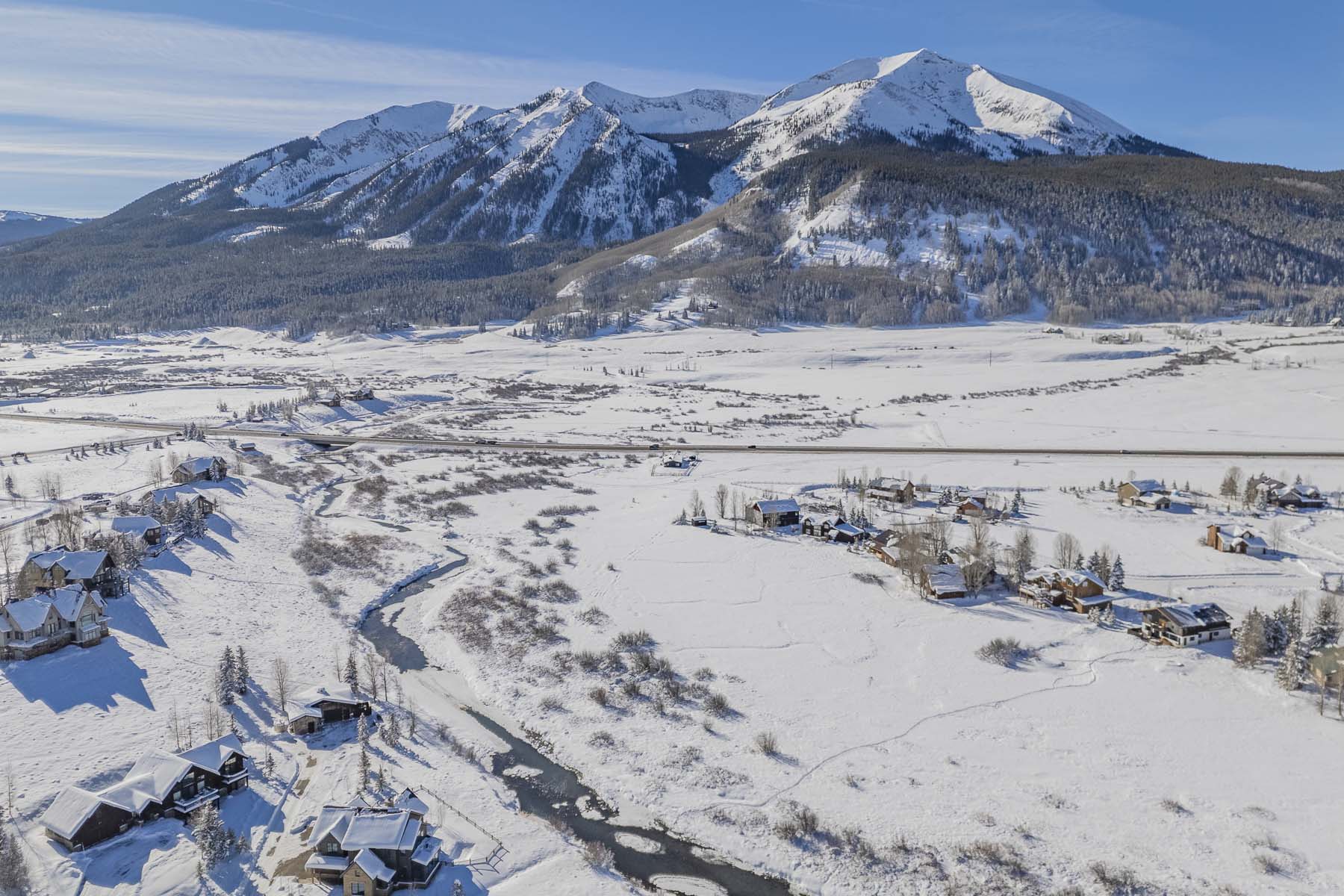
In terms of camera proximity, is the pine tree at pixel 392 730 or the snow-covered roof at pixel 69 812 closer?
the snow-covered roof at pixel 69 812

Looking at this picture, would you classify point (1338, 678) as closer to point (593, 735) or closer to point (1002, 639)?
point (1002, 639)

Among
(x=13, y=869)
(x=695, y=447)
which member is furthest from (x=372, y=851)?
(x=695, y=447)

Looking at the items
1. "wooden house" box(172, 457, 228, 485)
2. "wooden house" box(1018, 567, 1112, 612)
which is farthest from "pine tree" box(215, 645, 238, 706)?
"wooden house" box(1018, 567, 1112, 612)

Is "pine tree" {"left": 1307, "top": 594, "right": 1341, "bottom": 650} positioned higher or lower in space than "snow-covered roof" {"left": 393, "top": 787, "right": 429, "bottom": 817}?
higher

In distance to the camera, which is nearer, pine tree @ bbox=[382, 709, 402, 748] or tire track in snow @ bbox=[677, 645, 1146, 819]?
tire track in snow @ bbox=[677, 645, 1146, 819]

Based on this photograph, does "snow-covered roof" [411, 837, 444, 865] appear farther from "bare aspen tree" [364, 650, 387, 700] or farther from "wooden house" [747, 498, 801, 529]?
"wooden house" [747, 498, 801, 529]

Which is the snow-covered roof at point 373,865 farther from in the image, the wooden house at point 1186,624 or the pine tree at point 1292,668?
the wooden house at point 1186,624

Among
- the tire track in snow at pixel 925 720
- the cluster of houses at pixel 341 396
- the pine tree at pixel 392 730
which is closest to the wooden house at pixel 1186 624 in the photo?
the tire track in snow at pixel 925 720

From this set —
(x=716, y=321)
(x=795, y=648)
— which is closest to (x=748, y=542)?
(x=795, y=648)
